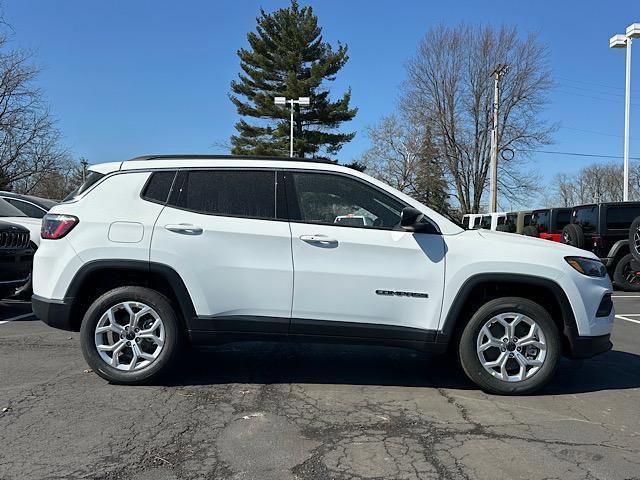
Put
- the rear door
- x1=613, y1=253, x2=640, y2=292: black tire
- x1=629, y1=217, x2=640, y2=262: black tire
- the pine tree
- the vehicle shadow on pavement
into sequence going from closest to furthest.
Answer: the rear door → the vehicle shadow on pavement → x1=629, y1=217, x2=640, y2=262: black tire → x1=613, y1=253, x2=640, y2=292: black tire → the pine tree

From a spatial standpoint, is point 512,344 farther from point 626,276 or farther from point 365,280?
point 626,276

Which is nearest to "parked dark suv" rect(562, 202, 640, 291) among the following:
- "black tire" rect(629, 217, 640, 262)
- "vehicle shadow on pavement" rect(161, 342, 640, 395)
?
"black tire" rect(629, 217, 640, 262)

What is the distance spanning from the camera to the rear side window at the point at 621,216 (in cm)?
1304

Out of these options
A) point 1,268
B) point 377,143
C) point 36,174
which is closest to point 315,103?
point 377,143

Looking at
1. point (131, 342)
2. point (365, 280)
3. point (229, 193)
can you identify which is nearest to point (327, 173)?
point (229, 193)

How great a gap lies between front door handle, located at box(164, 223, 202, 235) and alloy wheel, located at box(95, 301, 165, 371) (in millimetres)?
691

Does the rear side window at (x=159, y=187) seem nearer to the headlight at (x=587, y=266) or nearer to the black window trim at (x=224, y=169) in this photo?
the black window trim at (x=224, y=169)

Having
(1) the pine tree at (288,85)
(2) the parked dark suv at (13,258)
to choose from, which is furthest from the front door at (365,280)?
(1) the pine tree at (288,85)

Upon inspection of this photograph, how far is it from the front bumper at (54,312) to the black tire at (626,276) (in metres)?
12.3

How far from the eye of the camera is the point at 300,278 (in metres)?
4.52

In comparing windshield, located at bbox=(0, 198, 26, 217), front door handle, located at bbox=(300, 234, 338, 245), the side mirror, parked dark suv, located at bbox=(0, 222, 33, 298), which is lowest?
parked dark suv, located at bbox=(0, 222, 33, 298)

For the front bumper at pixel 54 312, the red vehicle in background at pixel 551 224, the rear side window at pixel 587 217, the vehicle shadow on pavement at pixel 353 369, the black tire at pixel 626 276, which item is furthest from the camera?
the red vehicle in background at pixel 551 224

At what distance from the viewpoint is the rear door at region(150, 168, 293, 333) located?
4.53 metres

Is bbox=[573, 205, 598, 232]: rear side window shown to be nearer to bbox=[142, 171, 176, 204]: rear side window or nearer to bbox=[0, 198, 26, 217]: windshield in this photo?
bbox=[142, 171, 176, 204]: rear side window
